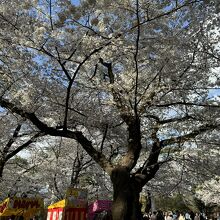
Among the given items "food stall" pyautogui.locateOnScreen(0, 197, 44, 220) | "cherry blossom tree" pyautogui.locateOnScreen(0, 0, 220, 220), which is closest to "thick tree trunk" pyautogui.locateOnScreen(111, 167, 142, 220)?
"cherry blossom tree" pyautogui.locateOnScreen(0, 0, 220, 220)

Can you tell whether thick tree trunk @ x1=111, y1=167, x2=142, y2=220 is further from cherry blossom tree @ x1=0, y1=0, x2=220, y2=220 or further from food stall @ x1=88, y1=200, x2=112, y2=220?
food stall @ x1=88, y1=200, x2=112, y2=220

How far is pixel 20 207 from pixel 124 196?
→ 3.73 meters

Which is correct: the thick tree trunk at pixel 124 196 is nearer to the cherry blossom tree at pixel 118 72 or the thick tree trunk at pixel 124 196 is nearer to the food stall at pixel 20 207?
the cherry blossom tree at pixel 118 72

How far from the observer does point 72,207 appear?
27.1 feet

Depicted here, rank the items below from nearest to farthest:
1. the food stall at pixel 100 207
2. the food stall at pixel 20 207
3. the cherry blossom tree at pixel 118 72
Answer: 1. the cherry blossom tree at pixel 118 72
2. the food stall at pixel 20 207
3. the food stall at pixel 100 207

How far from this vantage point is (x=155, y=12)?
7.27 meters

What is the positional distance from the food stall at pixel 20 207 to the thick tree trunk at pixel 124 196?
3.25 meters

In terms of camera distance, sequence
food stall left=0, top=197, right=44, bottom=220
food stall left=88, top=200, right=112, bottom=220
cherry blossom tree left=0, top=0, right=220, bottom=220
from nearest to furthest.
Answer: cherry blossom tree left=0, top=0, right=220, bottom=220
food stall left=0, top=197, right=44, bottom=220
food stall left=88, top=200, right=112, bottom=220

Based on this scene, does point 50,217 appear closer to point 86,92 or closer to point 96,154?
point 96,154

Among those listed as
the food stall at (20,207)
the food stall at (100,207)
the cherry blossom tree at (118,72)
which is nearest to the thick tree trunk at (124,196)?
the cherry blossom tree at (118,72)

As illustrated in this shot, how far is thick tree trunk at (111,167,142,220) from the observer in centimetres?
771

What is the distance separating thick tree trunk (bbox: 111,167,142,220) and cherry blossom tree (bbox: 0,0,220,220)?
2 centimetres

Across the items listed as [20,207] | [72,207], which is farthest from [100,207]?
[72,207]

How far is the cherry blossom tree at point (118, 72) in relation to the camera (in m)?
7.41
